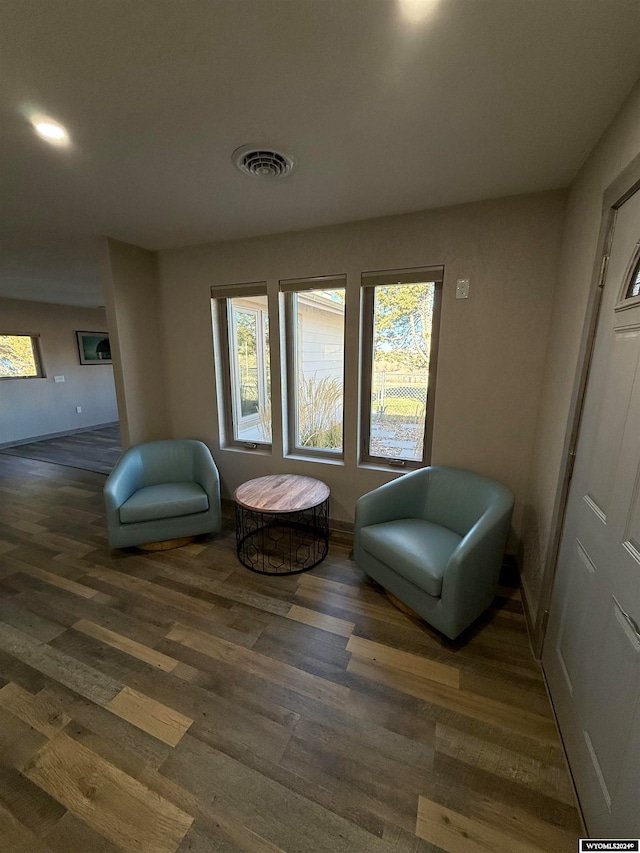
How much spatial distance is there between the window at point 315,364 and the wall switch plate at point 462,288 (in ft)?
2.85

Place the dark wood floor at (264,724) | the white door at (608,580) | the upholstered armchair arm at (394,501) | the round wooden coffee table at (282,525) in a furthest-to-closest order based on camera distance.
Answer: the round wooden coffee table at (282,525), the upholstered armchair arm at (394,501), the dark wood floor at (264,724), the white door at (608,580)

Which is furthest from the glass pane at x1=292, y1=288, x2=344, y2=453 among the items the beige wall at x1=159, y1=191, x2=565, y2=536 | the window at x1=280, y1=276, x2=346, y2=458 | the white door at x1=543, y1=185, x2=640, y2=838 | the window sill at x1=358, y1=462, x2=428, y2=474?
the white door at x1=543, y1=185, x2=640, y2=838

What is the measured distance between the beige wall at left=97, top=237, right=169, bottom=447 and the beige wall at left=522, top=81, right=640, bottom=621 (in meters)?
3.29

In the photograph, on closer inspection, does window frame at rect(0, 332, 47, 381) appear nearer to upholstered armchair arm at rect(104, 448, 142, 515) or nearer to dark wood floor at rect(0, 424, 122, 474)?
dark wood floor at rect(0, 424, 122, 474)

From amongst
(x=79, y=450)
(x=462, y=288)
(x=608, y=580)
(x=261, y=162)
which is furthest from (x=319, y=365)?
(x=79, y=450)

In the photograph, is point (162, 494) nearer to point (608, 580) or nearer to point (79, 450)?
point (608, 580)

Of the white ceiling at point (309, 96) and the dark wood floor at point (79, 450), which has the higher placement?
the white ceiling at point (309, 96)

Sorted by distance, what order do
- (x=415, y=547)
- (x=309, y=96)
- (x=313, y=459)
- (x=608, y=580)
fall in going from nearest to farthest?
(x=608, y=580) → (x=309, y=96) → (x=415, y=547) → (x=313, y=459)

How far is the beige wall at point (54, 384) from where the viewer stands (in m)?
5.66

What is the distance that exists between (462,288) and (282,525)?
2.50m

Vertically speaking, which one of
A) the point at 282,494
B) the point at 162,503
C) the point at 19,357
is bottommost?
the point at 162,503

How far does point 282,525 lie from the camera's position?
315 centimetres

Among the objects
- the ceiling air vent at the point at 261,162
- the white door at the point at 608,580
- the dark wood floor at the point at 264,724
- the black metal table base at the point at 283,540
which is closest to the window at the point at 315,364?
the black metal table base at the point at 283,540

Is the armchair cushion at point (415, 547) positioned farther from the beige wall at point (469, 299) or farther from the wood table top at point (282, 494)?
the beige wall at point (469, 299)
